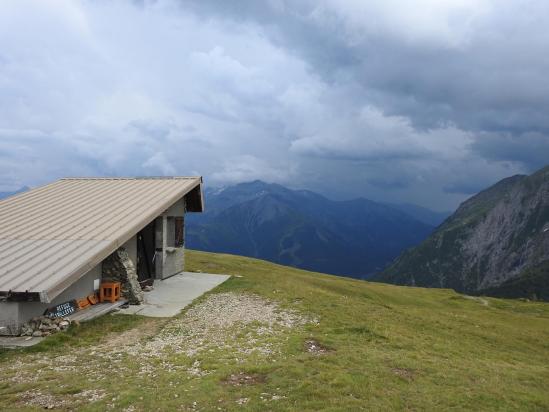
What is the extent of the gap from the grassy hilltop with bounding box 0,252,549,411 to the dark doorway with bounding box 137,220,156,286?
7.62m

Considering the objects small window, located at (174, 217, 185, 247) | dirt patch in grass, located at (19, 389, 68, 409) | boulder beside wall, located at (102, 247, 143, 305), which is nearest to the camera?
dirt patch in grass, located at (19, 389, 68, 409)

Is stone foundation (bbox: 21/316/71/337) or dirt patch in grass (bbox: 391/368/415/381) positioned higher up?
stone foundation (bbox: 21/316/71/337)

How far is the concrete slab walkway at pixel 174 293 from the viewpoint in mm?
24945

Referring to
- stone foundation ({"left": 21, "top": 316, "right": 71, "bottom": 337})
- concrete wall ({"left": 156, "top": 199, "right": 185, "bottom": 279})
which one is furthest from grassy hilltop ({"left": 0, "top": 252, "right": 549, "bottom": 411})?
concrete wall ({"left": 156, "top": 199, "right": 185, "bottom": 279})

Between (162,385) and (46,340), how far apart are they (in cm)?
762

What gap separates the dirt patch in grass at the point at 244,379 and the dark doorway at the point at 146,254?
63.6 feet

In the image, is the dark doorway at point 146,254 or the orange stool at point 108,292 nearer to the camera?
the orange stool at point 108,292

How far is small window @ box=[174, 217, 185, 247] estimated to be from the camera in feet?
123

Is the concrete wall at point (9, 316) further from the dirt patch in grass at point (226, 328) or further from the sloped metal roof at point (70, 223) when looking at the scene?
the dirt patch in grass at point (226, 328)

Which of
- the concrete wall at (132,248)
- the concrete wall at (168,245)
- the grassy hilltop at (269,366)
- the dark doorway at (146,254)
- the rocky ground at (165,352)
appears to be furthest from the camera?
the concrete wall at (168,245)

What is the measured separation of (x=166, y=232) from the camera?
35.3 metres

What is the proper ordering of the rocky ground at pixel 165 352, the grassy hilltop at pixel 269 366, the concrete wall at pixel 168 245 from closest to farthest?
the grassy hilltop at pixel 269 366
the rocky ground at pixel 165 352
the concrete wall at pixel 168 245

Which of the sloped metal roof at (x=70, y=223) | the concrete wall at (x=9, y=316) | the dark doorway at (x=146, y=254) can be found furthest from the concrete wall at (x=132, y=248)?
the concrete wall at (x=9, y=316)

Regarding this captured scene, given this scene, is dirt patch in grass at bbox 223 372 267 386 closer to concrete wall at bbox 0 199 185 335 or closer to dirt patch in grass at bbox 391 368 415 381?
dirt patch in grass at bbox 391 368 415 381
